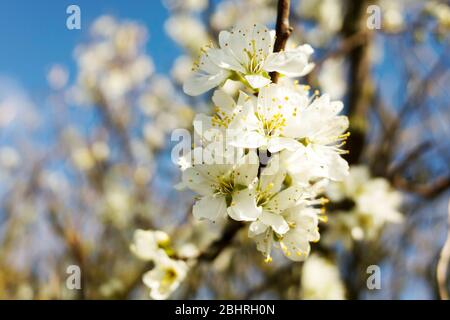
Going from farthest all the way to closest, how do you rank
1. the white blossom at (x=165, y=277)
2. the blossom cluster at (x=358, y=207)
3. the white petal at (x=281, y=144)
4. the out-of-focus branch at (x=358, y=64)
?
the out-of-focus branch at (x=358, y=64) < the blossom cluster at (x=358, y=207) < the white blossom at (x=165, y=277) < the white petal at (x=281, y=144)

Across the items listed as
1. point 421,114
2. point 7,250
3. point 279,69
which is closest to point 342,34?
point 421,114

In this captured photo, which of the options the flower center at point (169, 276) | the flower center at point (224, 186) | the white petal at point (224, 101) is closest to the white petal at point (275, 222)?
the flower center at point (224, 186)

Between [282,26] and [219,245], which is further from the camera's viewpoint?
[219,245]

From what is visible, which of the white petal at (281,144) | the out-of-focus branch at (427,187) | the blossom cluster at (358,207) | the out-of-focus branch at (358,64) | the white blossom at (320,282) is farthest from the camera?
the out-of-focus branch at (358,64)

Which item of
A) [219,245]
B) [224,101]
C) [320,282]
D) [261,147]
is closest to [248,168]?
[261,147]

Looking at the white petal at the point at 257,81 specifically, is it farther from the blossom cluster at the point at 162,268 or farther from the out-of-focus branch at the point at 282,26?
the blossom cluster at the point at 162,268

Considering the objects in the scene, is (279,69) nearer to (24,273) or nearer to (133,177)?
(133,177)

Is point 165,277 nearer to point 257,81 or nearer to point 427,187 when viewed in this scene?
point 257,81

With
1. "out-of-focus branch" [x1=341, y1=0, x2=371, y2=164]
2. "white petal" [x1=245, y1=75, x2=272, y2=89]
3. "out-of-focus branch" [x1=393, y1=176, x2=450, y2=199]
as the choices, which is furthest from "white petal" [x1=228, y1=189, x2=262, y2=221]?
"out-of-focus branch" [x1=341, y1=0, x2=371, y2=164]
